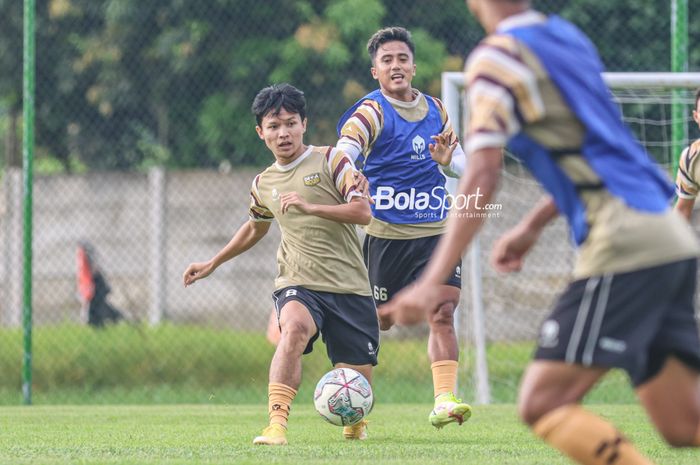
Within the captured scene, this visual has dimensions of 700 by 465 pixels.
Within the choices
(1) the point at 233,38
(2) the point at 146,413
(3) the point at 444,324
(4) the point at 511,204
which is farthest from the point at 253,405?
(1) the point at 233,38

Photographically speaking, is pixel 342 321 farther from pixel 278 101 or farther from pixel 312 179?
pixel 278 101

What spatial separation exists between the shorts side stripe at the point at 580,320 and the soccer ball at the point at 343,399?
2971mm

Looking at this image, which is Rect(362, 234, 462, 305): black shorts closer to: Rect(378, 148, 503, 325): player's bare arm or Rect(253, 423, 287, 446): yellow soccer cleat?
Rect(253, 423, 287, 446): yellow soccer cleat

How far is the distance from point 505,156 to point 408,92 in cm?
422

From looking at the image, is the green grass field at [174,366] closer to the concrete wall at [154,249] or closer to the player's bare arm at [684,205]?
the concrete wall at [154,249]

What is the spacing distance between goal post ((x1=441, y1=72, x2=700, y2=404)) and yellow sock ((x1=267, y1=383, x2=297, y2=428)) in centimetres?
440

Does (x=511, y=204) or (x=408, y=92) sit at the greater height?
(x=408, y=92)

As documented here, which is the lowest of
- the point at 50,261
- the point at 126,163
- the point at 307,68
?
the point at 50,261

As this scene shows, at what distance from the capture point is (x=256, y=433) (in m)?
7.40

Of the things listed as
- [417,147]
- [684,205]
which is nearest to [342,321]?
[417,147]

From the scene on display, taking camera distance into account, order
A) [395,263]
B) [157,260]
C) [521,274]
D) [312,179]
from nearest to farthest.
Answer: [312,179]
[395,263]
[521,274]
[157,260]

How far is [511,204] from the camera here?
39.4 ft

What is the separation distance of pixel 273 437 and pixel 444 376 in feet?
4.34

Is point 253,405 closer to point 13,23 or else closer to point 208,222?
point 208,222
